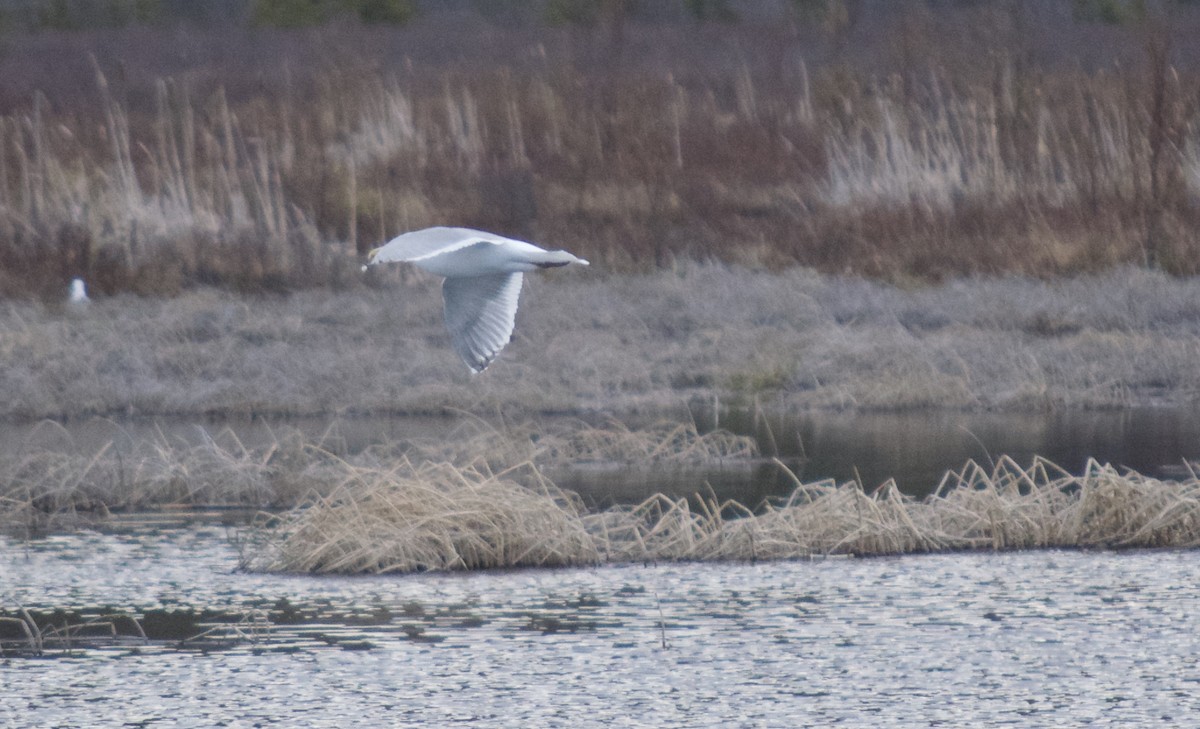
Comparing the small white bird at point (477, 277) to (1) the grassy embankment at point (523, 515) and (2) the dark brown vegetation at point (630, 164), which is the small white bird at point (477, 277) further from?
(2) the dark brown vegetation at point (630, 164)

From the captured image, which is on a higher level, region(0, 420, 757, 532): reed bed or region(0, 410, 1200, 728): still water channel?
region(0, 420, 757, 532): reed bed

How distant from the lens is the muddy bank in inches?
634

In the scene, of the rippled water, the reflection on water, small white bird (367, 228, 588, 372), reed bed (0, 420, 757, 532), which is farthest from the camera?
the reflection on water

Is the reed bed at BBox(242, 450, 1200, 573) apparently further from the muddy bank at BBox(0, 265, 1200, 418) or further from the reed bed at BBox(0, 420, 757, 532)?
the muddy bank at BBox(0, 265, 1200, 418)

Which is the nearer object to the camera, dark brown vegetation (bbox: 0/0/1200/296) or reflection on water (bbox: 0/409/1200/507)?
reflection on water (bbox: 0/409/1200/507)

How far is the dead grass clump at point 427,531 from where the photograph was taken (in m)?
10.1

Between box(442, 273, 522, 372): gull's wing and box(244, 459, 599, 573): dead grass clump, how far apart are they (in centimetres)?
85

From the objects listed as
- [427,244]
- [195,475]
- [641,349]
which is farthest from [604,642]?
[641,349]

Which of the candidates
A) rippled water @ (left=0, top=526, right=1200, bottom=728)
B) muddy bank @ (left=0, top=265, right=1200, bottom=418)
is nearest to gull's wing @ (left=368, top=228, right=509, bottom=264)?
rippled water @ (left=0, top=526, right=1200, bottom=728)

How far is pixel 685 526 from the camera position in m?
10.5

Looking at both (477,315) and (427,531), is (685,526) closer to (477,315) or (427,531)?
(427,531)

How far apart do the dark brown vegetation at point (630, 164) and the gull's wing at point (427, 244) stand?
369 inches

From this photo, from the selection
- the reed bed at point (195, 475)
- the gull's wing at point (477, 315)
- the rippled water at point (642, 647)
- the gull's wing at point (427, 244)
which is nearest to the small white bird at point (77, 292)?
the reed bed at point (195, 475)

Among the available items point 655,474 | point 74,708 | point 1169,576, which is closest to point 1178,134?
point 655,474
